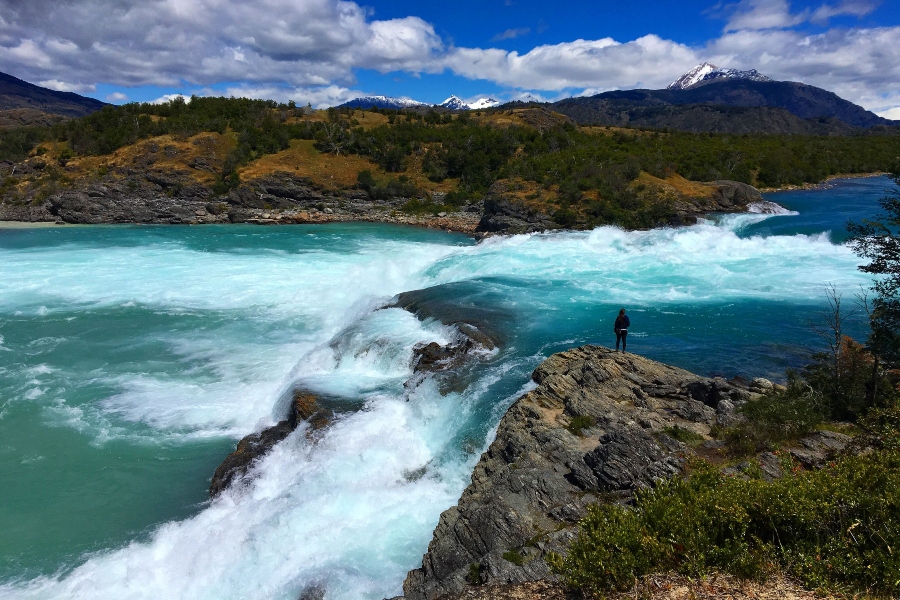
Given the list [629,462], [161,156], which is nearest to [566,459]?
[629,462]

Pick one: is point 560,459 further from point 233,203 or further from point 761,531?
point 233,203

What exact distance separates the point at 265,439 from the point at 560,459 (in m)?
7.09

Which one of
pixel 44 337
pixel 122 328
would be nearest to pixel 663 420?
pixel 122 328

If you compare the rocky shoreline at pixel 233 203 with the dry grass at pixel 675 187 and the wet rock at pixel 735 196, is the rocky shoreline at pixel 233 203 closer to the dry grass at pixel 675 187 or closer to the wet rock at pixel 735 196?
the wet rock at pixel 735 196

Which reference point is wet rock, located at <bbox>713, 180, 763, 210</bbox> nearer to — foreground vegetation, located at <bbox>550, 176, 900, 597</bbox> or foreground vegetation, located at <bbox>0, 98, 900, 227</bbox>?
foreground vegetation, located at <bbox>0, 98, 900, 227</bbox>

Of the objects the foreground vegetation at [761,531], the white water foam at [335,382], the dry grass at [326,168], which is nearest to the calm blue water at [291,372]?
the white water foam at [335,382]

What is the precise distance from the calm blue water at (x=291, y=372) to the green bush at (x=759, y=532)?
3.89 m

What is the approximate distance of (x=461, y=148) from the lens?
55469 millimetres

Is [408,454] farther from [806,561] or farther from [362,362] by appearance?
[806,561]

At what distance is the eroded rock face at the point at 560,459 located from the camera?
23.8ft

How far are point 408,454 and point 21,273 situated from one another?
27.2 metres

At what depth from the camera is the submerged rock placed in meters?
11.3

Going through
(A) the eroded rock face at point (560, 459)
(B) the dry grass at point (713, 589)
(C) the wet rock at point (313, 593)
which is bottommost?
(C) the wet rock at point (313, 593)

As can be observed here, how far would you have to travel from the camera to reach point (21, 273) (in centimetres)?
2756
